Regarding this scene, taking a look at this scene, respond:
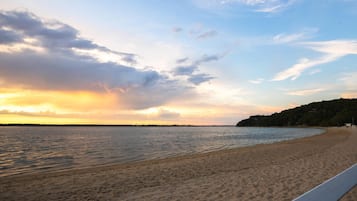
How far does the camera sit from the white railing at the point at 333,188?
3.07 meters

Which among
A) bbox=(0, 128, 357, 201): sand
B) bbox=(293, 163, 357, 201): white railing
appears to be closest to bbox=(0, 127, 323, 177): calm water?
bbox=(0, 128, 357, 201): sand

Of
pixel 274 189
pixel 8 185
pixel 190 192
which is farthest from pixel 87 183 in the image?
pixel 274 189

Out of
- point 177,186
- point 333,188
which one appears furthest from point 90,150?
point 333,188

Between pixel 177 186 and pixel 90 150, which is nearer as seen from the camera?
pixel 177 186

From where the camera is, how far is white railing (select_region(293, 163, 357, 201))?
3070 mm

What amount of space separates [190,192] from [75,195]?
3563mm

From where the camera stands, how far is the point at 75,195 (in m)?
9.99

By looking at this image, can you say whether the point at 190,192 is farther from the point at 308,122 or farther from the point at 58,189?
the point at 308,122

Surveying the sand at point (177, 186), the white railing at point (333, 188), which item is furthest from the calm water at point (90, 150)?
the white railing at point (333, 188)

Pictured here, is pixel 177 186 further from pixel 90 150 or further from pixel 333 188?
pixel 90 150

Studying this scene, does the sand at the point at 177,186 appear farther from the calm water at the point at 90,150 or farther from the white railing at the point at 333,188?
the calm water at the point at 90,150

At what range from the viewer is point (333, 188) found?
3871 millimetres

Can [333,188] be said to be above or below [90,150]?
above

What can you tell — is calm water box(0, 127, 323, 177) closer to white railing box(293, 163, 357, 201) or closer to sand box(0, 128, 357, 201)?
sand box(0, 128, 357, 201)
